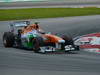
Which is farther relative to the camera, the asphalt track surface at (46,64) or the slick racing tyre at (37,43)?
the slick racing tyre at (37,43)

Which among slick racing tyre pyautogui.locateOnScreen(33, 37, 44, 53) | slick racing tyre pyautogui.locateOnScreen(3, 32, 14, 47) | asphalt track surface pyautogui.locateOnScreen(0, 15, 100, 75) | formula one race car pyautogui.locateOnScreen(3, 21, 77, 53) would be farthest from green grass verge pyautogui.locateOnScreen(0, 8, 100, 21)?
asphalt track surface pyautogui.locateOnScreen(0, 15, 100, 75)

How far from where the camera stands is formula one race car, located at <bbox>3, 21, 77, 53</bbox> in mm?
16094

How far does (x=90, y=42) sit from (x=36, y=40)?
9.60ft

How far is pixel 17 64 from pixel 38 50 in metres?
3.45

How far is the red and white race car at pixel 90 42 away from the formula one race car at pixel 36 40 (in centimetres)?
140

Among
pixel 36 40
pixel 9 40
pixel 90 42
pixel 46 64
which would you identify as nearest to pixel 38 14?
pixel 9 40

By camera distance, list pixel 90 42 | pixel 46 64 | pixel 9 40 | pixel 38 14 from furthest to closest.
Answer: pixel 38 14
pixel 9 40
pixel 90 42
pixel 46 64

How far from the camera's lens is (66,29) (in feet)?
80.3

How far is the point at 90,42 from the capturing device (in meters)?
18.1

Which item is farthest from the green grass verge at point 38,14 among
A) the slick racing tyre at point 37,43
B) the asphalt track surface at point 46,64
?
the asphalt track surface at point 46,64

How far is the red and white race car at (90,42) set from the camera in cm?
1762

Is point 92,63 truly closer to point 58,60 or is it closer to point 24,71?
point 58,60

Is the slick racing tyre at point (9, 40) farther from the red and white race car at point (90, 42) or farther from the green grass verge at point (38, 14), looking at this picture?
the green grass verge at point (38, 14)

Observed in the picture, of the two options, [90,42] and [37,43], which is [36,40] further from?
[90,42]
